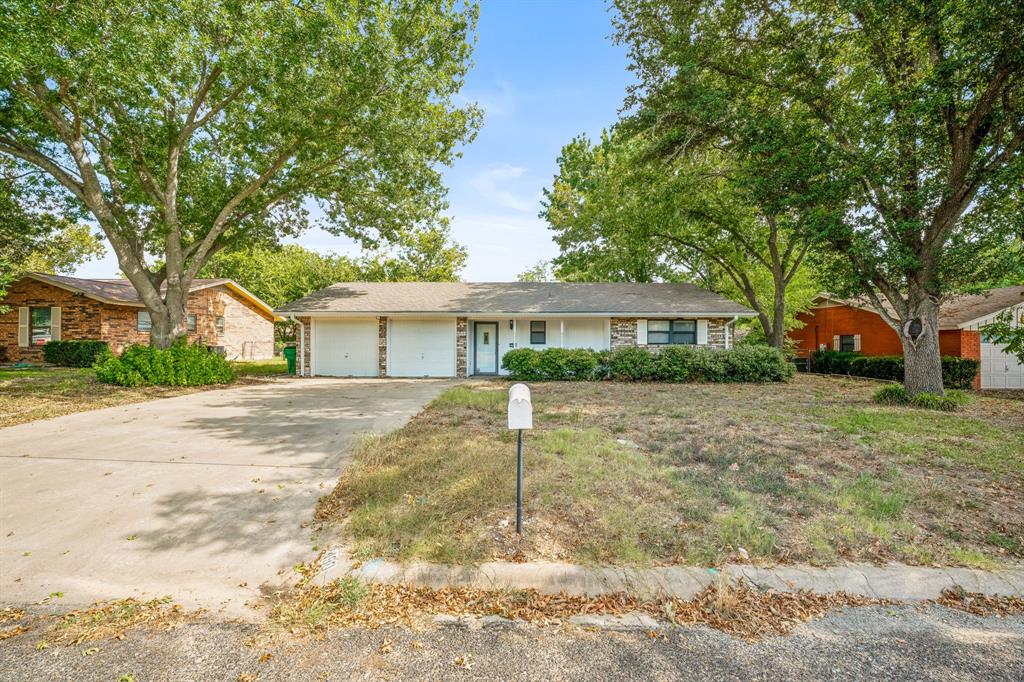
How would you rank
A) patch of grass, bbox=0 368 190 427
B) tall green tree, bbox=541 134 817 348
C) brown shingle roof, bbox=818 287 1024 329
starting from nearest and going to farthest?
patch of grass, bbox=0 368 190 427, tall green tree, bbox=541 134 817 348, brown shingle roof, bbox=818 287 1024 329

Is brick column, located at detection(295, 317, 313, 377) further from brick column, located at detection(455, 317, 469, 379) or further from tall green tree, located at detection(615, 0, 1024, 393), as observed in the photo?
tall green tree, located at detection(615, 0, 1024, 393)

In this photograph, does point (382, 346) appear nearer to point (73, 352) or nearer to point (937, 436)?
point (73, 352)

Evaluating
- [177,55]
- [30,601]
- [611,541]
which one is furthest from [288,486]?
[177,55]

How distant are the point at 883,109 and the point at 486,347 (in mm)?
12521

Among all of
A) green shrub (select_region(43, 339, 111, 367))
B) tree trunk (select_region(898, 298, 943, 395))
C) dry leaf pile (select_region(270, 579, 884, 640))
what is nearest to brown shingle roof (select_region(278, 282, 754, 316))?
tree trunk (select_region(898, 298, 943, 395))

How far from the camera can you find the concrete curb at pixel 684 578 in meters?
2.70

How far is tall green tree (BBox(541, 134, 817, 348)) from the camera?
12.0 m

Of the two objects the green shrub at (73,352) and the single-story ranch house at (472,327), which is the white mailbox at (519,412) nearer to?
the single-story ranch house at (472,327)

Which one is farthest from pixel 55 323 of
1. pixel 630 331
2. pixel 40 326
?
pixel 630 331

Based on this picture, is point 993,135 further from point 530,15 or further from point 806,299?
point 806,299

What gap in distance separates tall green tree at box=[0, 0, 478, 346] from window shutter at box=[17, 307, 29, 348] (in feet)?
29.1

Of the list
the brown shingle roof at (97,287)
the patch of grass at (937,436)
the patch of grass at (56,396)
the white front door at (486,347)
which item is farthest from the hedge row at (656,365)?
the brown shingle roof at (97,287)

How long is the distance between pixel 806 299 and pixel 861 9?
43.1 feet

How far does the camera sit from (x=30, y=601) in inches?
102
